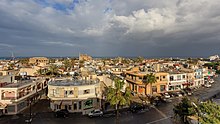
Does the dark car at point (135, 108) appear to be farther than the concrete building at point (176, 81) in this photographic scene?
No

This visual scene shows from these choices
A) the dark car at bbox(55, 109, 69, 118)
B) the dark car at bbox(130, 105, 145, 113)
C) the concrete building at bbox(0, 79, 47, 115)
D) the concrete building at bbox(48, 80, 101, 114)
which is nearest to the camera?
the dark car at bbox(55, 109, 69, 118)

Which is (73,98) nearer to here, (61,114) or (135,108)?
(61,114)

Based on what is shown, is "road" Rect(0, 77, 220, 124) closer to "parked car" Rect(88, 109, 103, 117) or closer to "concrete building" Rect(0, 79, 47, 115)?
"parked car" Rect(88, 109, 103, 117)

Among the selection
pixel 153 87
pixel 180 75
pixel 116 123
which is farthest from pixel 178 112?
pixel 180 75

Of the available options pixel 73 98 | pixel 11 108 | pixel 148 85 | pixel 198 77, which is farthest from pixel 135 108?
pixel 198 77

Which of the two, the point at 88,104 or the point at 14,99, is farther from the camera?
the point at 88,104

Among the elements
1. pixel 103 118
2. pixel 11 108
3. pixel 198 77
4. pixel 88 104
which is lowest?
pixel 103 118

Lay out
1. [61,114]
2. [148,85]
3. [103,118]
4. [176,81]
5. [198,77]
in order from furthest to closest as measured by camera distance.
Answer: [198,77], [176,81], [148,85], [61,114], [103,118]

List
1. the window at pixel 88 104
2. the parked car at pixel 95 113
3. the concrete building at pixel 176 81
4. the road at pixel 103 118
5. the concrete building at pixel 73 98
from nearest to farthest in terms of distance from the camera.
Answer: the road at pixel 103 118
the parked car at pixel 95 113
the concrete building at pixel 73 98
the window at pixel 88 104
the concrete building at pixel 176 81

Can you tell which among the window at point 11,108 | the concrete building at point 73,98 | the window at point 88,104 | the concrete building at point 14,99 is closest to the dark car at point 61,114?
the concrete building at point 73,98

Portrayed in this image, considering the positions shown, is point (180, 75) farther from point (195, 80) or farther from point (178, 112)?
point (178, 112)

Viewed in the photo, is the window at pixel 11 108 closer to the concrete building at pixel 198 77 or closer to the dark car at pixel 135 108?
the dark car at pixel 135 108

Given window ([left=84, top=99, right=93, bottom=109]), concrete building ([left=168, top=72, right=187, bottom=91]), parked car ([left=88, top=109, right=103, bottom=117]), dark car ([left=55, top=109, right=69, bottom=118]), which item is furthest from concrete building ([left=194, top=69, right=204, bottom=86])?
Answer: dark car ([left=55, top=109, right=69, bottom=118])

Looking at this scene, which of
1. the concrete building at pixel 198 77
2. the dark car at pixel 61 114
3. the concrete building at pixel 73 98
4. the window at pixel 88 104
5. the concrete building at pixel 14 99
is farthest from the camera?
the concrete building at pixel 198 77
